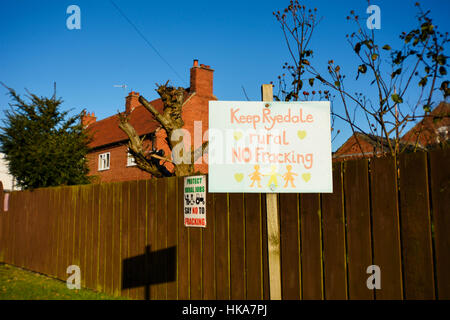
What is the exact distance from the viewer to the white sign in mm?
3170

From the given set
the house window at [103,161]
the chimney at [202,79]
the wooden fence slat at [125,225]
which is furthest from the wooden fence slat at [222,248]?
the house window at [103,161]

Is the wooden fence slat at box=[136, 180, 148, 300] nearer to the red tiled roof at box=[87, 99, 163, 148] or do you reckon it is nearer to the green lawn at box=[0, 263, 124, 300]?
the green lawn at box=[0, 263, 124, 300]

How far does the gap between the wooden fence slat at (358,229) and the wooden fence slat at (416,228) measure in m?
0.33

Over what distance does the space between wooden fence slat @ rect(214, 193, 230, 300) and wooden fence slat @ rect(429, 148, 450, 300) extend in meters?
2.53

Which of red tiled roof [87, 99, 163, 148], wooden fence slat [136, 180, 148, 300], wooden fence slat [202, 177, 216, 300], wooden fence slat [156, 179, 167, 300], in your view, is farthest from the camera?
red tiled roof [87, 99, 163, 148]

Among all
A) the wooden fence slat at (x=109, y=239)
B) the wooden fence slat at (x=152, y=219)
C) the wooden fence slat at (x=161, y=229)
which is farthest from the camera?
the wooden fence slat at (x=109, y=239)

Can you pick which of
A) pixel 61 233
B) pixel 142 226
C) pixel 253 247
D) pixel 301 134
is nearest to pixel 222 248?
pixel 253 247

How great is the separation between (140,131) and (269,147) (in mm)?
23300

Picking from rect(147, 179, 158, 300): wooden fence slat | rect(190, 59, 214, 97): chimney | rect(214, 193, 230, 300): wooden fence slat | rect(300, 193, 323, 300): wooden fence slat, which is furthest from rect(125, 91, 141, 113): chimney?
rect(300, 193, 323, 300): wooden fence slat

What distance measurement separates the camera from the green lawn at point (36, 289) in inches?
265

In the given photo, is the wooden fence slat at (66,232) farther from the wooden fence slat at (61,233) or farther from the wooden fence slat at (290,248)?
the wooden fence slat at (290,248)

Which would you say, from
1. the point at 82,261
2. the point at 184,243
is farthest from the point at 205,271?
the point at 82,261

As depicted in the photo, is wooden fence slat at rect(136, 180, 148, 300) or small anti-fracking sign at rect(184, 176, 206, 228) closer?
small anti-fracking sign at rect(184, 176, 206, 228)

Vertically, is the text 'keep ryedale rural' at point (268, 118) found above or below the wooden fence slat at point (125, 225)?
above
